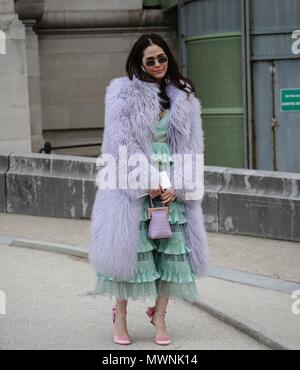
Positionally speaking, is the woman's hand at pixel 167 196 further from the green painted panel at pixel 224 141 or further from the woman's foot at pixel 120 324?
the green painted panel at pixel 224 141

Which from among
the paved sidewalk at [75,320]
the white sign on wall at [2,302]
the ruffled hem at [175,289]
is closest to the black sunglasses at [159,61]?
the ruffled hem at [175,289]

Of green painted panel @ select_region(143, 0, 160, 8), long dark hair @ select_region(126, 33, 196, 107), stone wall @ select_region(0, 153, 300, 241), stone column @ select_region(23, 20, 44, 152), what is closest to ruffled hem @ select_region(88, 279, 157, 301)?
long dark hair @ select_region(126, 33, 196, 107)

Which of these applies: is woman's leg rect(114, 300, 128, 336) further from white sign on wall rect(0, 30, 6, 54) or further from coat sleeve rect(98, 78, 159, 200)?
white sign on wall rect(0, 30, 6, 54)

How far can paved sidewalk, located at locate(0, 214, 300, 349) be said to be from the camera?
21.9ft

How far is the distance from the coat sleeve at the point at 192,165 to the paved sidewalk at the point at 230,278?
38.8 inches

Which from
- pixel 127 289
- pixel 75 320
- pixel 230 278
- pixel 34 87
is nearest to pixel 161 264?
pixel 127 289

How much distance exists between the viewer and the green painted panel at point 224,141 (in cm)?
1691

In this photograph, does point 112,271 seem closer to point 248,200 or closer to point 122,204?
point 122,204

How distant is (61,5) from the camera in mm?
18141

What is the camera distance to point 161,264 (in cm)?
630

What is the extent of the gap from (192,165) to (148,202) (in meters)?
0.37

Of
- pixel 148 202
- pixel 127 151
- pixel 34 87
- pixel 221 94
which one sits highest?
pixel 34 87

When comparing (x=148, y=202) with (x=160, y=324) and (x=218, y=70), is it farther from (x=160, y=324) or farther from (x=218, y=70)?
(x=218, y=70)

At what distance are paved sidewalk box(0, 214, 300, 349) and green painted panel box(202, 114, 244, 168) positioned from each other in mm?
5490
